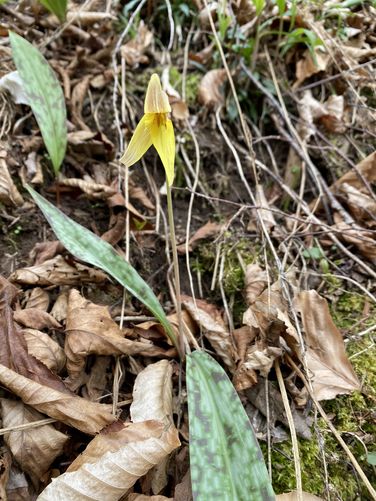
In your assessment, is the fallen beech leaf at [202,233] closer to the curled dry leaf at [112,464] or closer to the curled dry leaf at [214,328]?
the curled dry leaf at [214,328]

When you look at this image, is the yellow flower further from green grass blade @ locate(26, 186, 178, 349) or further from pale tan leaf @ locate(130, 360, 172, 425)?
pale tan leaf @ locate(130, 360, 172, 425)

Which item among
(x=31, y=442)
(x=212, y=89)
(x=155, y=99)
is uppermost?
(x=155, y=99)

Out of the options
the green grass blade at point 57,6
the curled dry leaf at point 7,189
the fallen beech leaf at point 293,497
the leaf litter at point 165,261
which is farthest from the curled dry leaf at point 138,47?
the fallen beech leaf at point 293,497

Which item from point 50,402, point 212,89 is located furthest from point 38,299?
point 212,89

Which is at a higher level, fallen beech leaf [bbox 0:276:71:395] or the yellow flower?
the yellow flower

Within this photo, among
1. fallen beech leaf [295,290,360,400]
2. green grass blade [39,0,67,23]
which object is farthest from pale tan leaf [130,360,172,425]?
green grass blade [39,0,67,23]

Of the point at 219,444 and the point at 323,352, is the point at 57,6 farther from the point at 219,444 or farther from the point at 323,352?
the point at 219,444

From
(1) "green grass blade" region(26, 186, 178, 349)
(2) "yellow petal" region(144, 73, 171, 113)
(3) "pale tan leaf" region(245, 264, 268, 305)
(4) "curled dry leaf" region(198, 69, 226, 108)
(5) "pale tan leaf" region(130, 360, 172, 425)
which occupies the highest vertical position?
(2) "yellow petal" region(144, 73, 171, 113)
